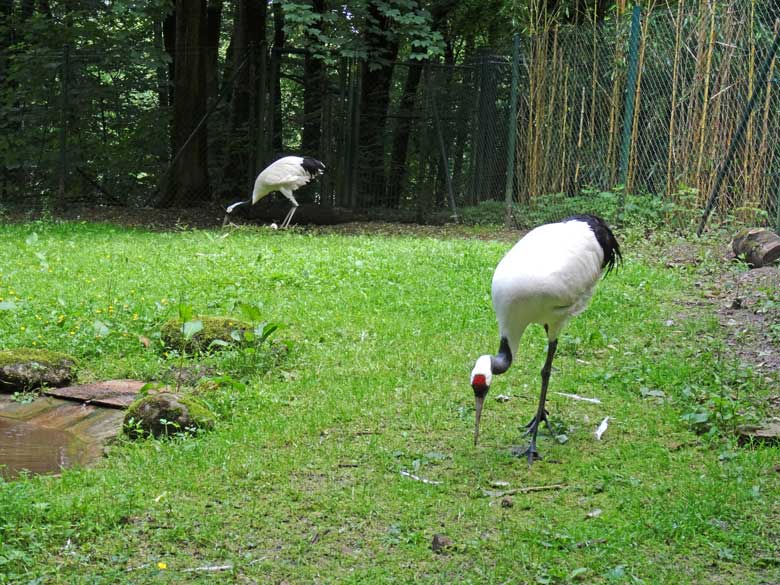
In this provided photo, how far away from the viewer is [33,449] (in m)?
4.96

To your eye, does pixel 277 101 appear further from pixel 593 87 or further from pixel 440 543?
pixel 440 543

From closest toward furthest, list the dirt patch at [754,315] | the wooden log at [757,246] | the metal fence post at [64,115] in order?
the dirt patch at [754,315]
the wooden log at [757,246]
the metal fence post at [64,115]

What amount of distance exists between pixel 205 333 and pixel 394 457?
222 centimetres

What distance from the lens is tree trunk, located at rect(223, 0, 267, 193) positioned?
47.2 feet

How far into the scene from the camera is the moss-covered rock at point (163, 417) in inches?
195

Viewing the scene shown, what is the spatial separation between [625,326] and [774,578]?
3584 millimetres

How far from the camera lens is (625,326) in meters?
6.93

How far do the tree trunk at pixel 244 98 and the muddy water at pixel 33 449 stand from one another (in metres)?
9.76

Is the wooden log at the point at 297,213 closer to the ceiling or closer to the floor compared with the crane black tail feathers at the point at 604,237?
closer to the floor

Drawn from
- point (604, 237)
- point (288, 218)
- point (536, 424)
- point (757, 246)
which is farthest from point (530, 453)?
point (288, 218)

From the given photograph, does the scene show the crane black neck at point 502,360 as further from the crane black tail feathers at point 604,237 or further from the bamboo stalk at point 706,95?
the bamboo stalk at point 706,95

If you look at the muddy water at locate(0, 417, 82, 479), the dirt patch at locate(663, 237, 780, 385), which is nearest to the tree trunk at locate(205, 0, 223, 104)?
the dirt patch at locate(663, 237, 780, 385)

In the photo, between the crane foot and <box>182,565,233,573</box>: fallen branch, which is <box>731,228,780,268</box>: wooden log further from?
<box>182,565,233,573</box>: fallen branch

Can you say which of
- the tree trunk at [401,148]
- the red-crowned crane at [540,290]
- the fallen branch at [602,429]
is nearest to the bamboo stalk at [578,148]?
the tree trunk at [401,148]
